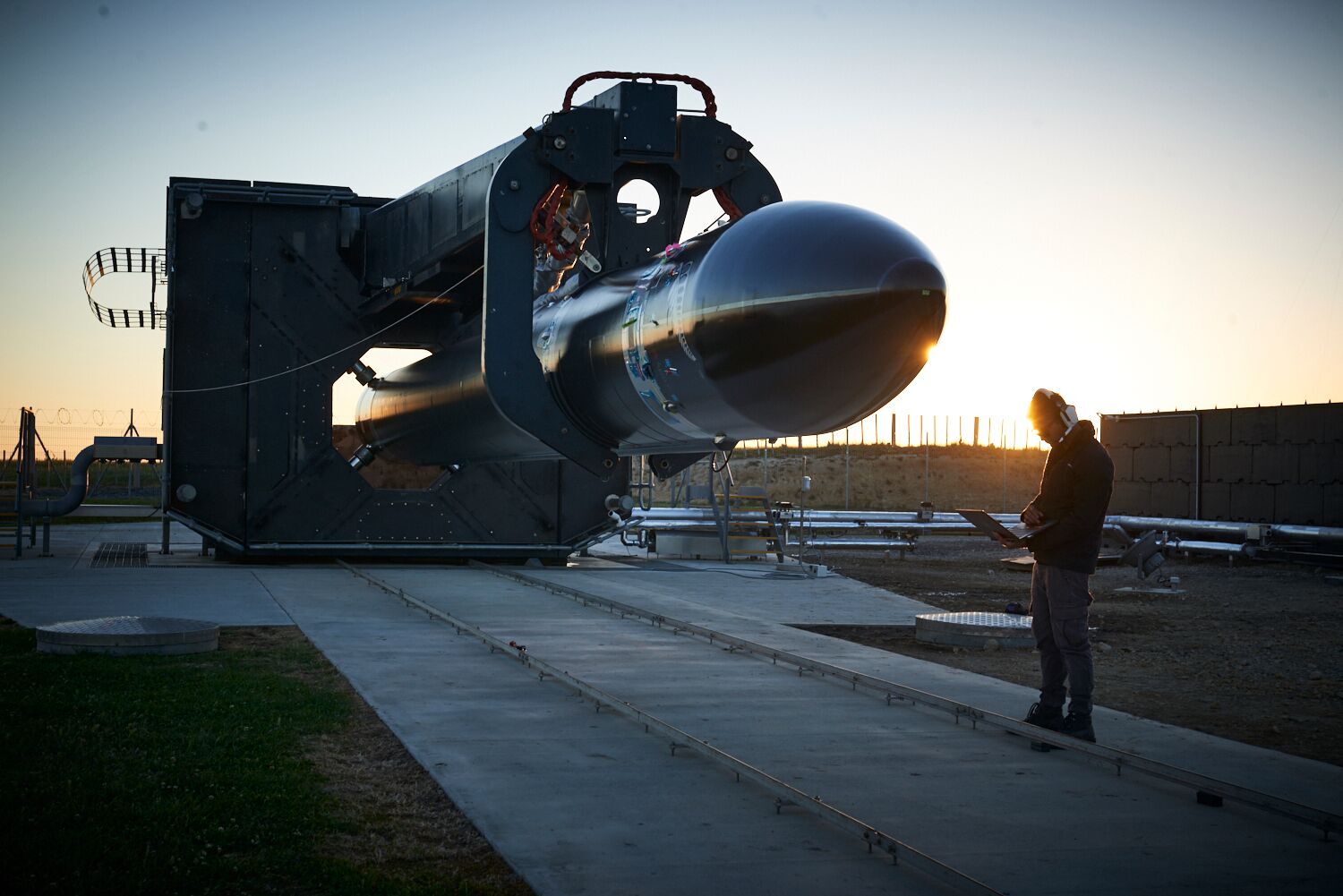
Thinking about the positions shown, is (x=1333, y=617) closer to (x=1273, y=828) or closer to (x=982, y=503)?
(x=1273, y=828)

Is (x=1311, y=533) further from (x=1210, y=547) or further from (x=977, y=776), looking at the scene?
(x=977, y=776)

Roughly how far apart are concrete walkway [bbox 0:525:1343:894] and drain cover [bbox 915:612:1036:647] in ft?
3.19

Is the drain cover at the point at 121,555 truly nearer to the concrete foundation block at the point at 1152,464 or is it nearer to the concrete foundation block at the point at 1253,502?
the concrete foundation block at the point at 1253,502

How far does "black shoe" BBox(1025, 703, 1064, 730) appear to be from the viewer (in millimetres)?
6758

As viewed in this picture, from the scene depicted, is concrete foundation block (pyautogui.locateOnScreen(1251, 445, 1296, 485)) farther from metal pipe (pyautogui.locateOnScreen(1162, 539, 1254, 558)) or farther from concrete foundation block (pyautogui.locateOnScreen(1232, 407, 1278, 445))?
metal pipe (pyautogui.locateOnScreen(1162, 539, 1254, 558))

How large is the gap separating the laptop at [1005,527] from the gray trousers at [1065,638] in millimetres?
199

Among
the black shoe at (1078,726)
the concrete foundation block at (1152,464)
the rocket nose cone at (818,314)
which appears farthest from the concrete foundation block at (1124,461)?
the rocket nose cone at (818,314)

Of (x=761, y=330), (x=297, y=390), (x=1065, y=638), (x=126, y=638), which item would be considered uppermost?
(x=297, y=390)

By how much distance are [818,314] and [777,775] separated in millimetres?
2095

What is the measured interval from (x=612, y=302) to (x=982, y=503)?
50.8 metres

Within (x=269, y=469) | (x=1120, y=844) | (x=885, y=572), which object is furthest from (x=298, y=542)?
(x=1120, y=844)

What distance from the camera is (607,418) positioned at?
23.6 ft

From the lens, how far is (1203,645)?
11602 mm

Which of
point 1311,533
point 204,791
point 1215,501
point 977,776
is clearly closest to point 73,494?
point 204,791
